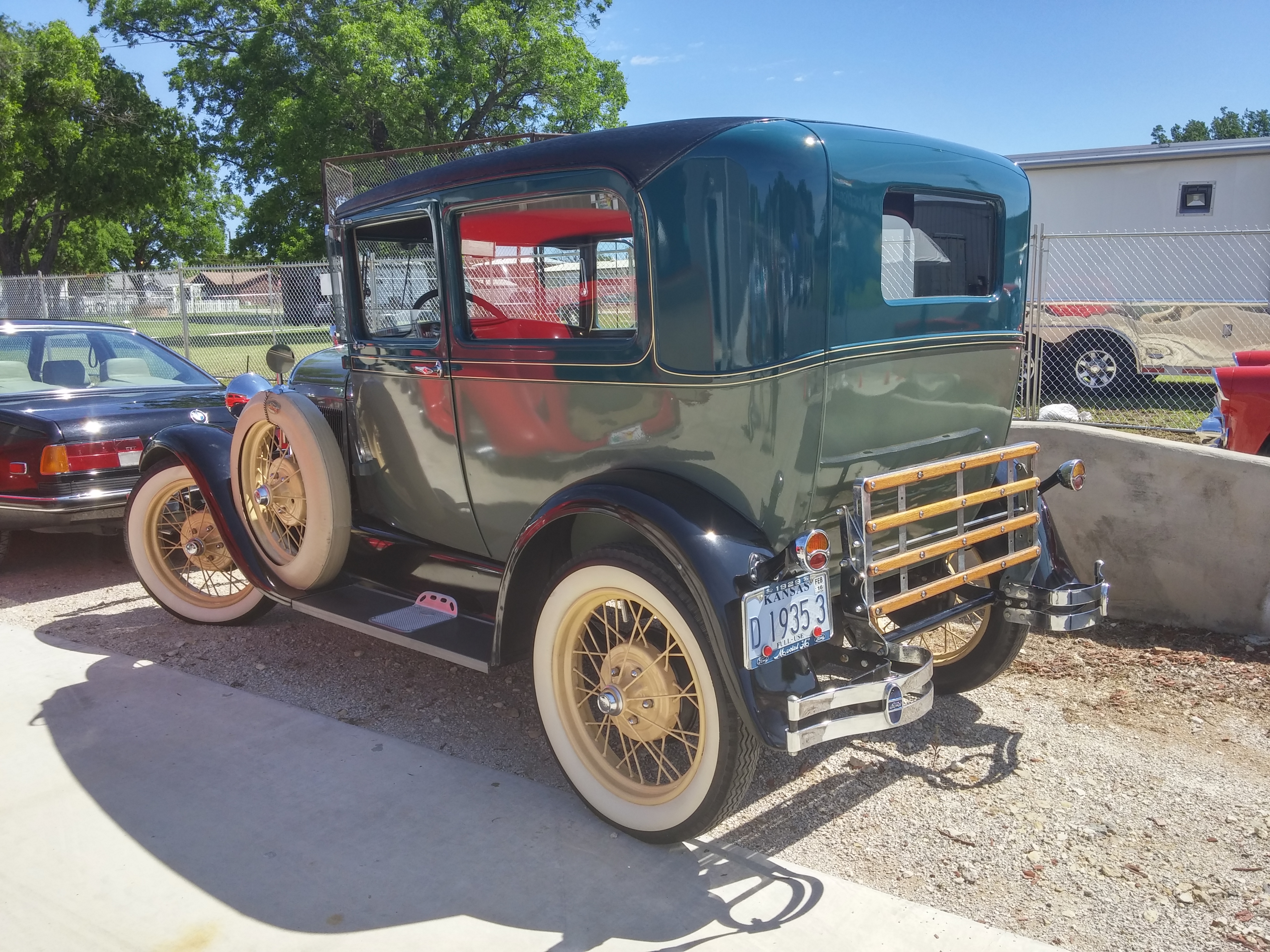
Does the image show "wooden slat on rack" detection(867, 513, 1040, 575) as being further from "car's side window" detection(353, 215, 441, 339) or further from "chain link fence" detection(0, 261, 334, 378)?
"chain link fence" detection(0, 261, 334, 378)

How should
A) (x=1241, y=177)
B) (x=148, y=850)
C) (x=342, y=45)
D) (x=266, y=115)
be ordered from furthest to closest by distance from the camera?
(x=266, y=115) → (x=342, y=45) → (x=1241, y=177) → (x=148, y=850)

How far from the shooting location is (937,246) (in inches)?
125

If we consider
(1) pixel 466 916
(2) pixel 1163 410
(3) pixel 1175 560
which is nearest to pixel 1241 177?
(2) pixel 1163 410

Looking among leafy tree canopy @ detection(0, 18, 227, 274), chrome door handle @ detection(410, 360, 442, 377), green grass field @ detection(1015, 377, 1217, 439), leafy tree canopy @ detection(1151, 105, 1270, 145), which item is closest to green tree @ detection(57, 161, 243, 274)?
leafy tree canopy @ detection(0, 18, 227, 274)

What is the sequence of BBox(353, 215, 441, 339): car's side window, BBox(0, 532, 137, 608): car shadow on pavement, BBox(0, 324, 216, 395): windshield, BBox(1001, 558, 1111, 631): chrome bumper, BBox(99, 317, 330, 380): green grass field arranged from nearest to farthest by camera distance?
BBox(1001, 558, 1111, 631): chrome bumper, BBox(353, 215, 441, 339): car's side window, BBox(0, 532, 137, 608): car shadow on pavement, BBox(0, 324, 216, 395): windshield, BBox(99, 317, 330, 380): green grass field

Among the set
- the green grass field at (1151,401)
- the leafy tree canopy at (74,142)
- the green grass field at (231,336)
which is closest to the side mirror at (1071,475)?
the green grass field at (1151,401)

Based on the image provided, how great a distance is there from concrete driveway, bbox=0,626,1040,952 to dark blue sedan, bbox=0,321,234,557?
1845 millimetres

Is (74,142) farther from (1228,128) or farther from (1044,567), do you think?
(1228,128)

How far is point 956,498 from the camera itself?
9.64 ft

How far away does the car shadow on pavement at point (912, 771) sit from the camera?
2.90 m

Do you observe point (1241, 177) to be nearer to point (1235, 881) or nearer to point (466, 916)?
point (1235, 881)

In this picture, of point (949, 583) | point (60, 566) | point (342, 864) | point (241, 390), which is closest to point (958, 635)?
point (949, 583)

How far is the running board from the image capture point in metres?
3.16

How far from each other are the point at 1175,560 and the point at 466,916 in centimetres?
338
